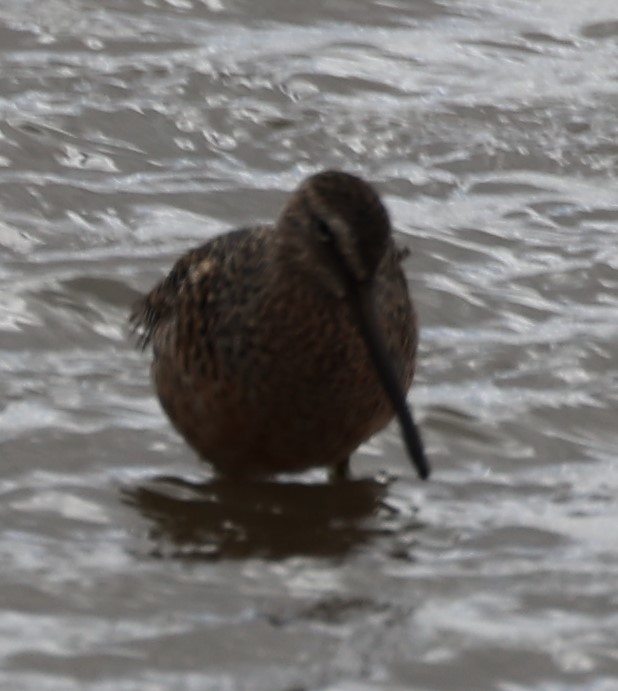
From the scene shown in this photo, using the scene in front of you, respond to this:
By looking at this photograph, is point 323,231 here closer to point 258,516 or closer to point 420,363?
point 258,516

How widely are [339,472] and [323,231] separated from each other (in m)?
0.79

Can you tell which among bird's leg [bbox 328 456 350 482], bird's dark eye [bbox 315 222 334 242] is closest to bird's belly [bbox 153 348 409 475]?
bird's leg [bbox 328 456 350 482]

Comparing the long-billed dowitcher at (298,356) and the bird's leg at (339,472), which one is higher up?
the long-billed dowitcher at (298,356)

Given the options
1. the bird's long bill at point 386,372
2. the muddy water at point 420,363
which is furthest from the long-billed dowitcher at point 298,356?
the muddy water at point 420,363

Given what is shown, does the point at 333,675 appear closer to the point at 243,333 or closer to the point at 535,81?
the point at 243,333

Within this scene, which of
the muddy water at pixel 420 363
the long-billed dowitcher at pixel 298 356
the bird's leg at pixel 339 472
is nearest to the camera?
the muddy water at pixel 420 363

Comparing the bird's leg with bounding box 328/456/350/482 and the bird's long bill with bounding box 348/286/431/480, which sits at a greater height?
the bird's long bill with bounding box 348/286/431/480

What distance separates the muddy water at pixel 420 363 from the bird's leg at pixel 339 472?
63mm

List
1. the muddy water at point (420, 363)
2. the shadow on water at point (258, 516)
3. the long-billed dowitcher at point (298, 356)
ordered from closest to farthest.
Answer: the muddy water at point (420, 363) → the shadow on water at point (258, 516) → the long-billed dowitcher at point (298, 356)

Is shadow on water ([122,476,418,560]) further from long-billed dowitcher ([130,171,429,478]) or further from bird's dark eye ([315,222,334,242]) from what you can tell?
bird's dark eye ([315,222,334,242])

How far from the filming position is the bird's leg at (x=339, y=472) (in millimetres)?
5887

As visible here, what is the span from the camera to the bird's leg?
5.89 m

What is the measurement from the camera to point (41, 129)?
806 cm

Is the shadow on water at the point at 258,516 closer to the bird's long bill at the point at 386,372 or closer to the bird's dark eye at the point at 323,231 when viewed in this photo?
the bird's long bill at the point at 386,372
